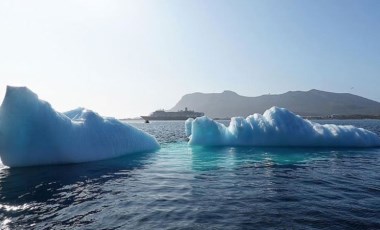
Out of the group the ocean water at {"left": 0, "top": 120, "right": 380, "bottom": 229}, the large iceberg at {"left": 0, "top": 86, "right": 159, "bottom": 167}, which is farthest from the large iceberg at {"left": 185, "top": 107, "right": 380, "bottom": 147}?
the large iceberg at {"left": 0, "top": 86, "right": 159, "bottom": 167}

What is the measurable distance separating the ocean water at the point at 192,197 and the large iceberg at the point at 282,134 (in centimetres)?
1101

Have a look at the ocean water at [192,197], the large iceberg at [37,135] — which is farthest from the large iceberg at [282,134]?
the large iceberg at [37,135]

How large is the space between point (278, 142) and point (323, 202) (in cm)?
1906

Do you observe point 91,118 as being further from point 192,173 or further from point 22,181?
point 192,173

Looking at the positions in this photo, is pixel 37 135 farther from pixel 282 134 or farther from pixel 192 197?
pixel 282 134

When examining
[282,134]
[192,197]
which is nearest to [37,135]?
[192,197]

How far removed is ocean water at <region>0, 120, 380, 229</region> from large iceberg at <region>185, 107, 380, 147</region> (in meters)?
11.0

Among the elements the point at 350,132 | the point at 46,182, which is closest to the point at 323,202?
the point at 46,182

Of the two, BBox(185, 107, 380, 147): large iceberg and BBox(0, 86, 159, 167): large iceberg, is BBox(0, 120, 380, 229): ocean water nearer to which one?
BBox(0, 86, 159, 167): large iceberg

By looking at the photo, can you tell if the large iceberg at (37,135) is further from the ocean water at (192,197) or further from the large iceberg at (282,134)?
the large iceberg at (282,134)

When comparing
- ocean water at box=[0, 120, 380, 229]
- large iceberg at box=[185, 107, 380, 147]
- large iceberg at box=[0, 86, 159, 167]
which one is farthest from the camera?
large iceberg at box=[185, 107, 380, 147]

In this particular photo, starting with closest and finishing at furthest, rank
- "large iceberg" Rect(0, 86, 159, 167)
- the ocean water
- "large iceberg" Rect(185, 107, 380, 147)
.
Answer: the ocean water < "large iceberg" Rect(0, 86, 159, 167) < "large iceberg" Rect(185, 107, 380, 147)

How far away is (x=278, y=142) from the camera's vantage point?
27609 mm

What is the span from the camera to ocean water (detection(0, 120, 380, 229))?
7.42m
